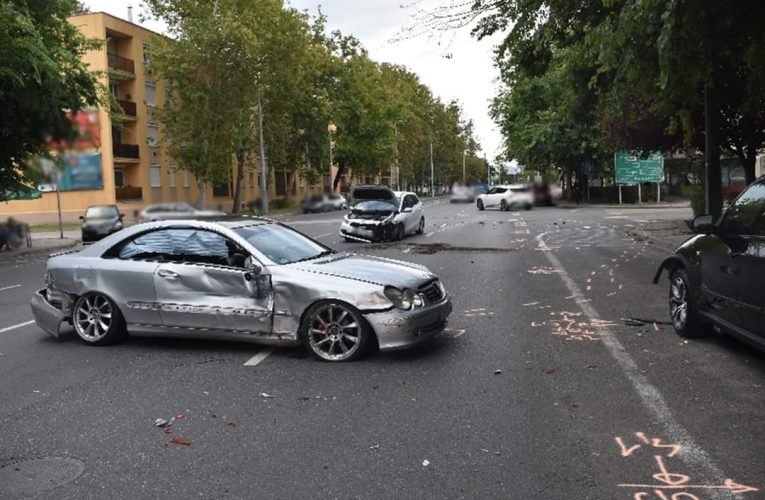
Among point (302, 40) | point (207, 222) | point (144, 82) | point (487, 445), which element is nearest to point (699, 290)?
point (487, 445)

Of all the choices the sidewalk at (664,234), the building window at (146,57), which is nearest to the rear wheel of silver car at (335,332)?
the building window at (146,57)

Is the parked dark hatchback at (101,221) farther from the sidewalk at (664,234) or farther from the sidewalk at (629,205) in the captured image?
the sidewalk at (629,205)

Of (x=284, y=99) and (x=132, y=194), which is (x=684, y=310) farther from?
(x=284, y=99)

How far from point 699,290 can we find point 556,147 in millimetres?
36986

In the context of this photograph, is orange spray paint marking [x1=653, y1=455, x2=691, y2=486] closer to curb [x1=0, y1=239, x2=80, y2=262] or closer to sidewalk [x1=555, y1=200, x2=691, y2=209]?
curb [x1=0, y1=239, x2=80, y2=262]

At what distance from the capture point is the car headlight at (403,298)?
6547 millimetres

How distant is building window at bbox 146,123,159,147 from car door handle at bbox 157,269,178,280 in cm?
155

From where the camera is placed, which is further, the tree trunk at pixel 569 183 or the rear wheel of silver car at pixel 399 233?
the tree trunk at pixel 569 183

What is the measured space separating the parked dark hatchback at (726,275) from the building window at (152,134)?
19.3 ft

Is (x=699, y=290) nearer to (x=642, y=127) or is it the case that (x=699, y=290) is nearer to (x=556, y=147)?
(x=642, y=127)

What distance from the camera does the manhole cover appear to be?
3947mm

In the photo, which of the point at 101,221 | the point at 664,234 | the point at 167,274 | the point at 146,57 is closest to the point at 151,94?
the point at 146,57

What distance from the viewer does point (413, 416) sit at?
505 cm

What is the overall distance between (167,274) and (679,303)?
5523 mm
